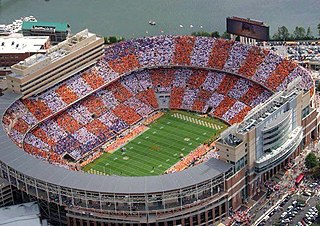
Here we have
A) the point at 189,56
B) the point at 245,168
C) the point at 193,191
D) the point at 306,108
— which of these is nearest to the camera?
the point at 193,191

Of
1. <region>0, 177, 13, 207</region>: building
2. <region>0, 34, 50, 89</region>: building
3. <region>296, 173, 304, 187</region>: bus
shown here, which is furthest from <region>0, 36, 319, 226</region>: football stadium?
<region>0, 34, 50, 89</region>: building

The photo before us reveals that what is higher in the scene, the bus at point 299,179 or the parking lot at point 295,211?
the bus at point 299,179

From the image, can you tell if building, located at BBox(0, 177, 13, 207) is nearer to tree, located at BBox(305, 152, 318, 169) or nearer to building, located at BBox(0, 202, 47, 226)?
building, located at BBox(0, 202, 47, 226)

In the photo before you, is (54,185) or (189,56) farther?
(189,56)

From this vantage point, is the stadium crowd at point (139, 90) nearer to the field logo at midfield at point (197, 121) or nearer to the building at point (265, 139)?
the field logo at midfield at point (197, 121)

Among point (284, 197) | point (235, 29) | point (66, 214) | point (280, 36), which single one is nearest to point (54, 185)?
point (66, 214)

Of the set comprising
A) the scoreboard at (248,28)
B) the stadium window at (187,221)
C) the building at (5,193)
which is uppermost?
the scoreboard at (248,28)

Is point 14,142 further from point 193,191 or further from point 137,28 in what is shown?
point 137,28

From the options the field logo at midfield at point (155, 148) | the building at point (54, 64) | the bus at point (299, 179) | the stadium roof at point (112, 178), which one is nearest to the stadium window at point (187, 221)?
the stadium roof at point (112, 178)
